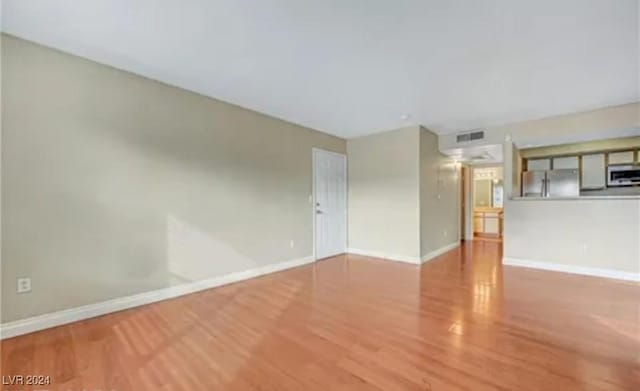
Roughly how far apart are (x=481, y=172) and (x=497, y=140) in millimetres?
4802


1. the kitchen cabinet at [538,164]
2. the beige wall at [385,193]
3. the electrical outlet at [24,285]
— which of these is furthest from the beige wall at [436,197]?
the electrical outlet at [24,285]

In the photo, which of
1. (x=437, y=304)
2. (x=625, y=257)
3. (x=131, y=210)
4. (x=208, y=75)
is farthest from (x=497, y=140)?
(x=131, y=210)

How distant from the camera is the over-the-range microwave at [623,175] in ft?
17.6

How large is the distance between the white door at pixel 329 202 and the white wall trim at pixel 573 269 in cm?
292

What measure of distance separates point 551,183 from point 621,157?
1163 millimetres

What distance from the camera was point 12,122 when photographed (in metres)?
2.40

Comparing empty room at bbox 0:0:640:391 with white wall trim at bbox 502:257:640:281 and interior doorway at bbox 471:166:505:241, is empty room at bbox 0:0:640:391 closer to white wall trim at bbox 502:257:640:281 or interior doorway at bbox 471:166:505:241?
white wall trim at bbox 502:257:640:281

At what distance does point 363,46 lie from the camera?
2.53m

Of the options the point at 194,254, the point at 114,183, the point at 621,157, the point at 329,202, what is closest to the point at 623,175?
the point at 621,157

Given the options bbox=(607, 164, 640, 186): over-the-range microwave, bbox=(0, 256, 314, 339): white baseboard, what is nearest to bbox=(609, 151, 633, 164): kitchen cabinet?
bbox=(607, 164, 640, 186): over-the-range microwave

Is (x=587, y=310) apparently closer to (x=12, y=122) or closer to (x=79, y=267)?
(x=79, y=267)

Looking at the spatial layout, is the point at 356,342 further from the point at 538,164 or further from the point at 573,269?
the point at 538,164

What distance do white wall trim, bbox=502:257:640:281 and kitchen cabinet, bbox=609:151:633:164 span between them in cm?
278

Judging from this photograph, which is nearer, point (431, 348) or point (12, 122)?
point (431, 348)
